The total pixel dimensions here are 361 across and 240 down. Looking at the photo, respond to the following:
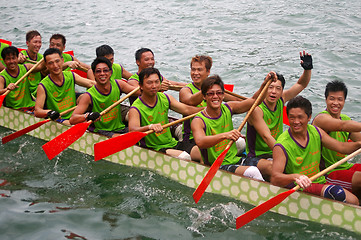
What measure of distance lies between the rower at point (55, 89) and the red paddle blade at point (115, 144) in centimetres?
131

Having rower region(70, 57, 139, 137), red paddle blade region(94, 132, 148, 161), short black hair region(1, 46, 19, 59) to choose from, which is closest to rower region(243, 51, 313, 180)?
red paddle blade region(94, 132, 148, 161)

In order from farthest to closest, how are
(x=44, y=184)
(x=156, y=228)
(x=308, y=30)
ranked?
(x=308, y=30) < (x=44, y=184) < (x=156, y=228)

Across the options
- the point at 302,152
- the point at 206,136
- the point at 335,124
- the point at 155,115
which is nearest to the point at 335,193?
the point at 302,152

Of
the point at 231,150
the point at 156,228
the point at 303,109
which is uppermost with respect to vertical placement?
the point at 303,109

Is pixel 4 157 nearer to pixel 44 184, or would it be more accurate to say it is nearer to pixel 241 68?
pixel 44 184

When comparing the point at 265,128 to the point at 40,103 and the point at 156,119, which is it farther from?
the point at 40,103

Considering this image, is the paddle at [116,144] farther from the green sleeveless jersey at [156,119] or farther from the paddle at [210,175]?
the paddle at [210,175]

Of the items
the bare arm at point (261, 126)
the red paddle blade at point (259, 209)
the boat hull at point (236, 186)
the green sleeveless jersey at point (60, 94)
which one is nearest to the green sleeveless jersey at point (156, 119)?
the boat hull at point (236, 186)

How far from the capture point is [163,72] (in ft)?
37.0

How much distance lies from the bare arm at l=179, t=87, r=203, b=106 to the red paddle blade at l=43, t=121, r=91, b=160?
1.28 meters

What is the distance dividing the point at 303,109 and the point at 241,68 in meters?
6.54

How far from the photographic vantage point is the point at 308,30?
504 inches

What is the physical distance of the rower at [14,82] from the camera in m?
7.70

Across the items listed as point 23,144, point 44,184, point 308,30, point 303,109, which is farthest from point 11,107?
point 308,30
